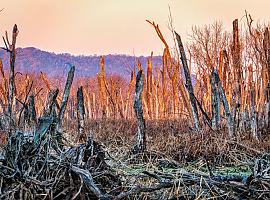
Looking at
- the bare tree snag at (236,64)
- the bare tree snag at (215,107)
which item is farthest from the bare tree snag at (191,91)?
the bare tree snag at (236,64)

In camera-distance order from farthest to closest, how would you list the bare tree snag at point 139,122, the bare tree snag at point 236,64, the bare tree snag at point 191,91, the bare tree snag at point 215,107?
1. the bare tree snag at point 236,64
2. the bare tree snag at point 215,107
3. the bare tree snag at point 191,91
4. the bare tree snag at point 139,122

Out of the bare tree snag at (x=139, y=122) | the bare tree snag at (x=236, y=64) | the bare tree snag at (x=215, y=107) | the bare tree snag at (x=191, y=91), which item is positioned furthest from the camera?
the bare tree snag at (x=236, y=64)

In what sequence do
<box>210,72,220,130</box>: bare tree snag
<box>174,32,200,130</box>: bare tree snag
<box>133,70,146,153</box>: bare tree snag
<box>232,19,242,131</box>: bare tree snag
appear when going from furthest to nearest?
<box>232,19,242,131</box>: bare tree snag, <box>210,72,220,130</box>: bare tree snag, <box>174,32,200,130</box>: bare tree snag, <box>133,70,146,153</box>: bare tree snag

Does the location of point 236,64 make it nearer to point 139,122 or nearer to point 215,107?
point 215,107

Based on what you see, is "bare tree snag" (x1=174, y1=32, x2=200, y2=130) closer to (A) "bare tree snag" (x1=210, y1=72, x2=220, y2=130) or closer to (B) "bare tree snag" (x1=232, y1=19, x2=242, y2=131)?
(A) "bare tree snag" (x1=210, y1=72, x2=220, y2=130)

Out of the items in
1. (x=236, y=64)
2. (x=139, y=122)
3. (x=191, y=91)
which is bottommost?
(x=139, y=122)

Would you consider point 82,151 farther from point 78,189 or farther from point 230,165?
point 230,165

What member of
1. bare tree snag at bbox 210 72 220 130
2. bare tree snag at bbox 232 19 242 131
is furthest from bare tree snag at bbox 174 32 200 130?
bare tree snag at bbox 232 19 242 131

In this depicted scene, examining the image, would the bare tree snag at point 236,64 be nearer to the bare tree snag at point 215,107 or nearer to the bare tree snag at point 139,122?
the bare tree snag at point 215,107

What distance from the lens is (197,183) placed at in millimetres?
3340

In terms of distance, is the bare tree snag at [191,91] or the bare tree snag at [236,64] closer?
the bare tree snag at [191,91]

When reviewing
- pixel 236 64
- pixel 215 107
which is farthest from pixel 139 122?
pixel 236 64

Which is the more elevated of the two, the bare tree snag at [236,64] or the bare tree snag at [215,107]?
the bare tree snag at [236,64]

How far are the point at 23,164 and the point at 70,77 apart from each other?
108 inches
